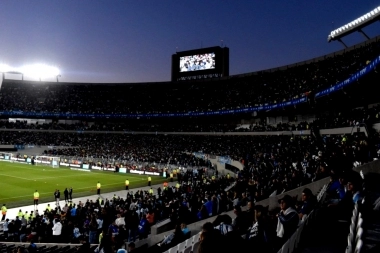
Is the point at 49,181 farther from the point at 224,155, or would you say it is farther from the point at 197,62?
the point at 197,62

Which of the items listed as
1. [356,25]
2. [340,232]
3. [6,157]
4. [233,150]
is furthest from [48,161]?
[340,232]

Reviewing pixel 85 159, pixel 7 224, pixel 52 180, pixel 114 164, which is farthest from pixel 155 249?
pixel 85 159

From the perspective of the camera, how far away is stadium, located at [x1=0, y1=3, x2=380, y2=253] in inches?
286

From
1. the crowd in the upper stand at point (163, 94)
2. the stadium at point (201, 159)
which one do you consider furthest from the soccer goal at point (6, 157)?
the crowd in the upper stand at point (163, 94)

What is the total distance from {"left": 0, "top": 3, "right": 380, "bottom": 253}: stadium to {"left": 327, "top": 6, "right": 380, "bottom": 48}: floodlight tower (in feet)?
0.50

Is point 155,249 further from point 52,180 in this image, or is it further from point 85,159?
point 85,159

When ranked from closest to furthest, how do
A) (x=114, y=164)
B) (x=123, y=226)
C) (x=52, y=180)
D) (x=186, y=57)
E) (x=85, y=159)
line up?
1. (x=123, y=226)
2. (x=52, y=180)
3. (x=114, y=164)
4. (x=85, y=159)
5. (x=186, y=57)

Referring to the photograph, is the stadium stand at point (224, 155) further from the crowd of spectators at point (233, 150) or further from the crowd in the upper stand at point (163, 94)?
the crowd in the upper stand at point (163, 94)

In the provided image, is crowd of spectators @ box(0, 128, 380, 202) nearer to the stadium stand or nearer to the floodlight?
the stadium stand

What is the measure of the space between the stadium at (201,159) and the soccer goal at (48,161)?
23cm

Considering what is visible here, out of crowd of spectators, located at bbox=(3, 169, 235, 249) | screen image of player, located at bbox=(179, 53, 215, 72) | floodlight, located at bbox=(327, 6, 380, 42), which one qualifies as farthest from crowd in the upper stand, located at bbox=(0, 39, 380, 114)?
crowd of spectators, located at bbox=(3, 169, 235, 249)

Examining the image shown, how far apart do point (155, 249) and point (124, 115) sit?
7391 centimetres

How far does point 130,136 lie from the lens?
78.6 metres

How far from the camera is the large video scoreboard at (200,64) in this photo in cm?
6875
